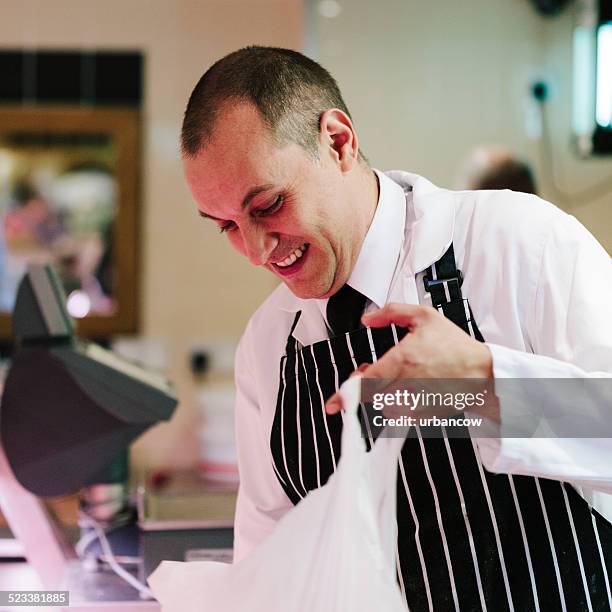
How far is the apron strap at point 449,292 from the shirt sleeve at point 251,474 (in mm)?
318

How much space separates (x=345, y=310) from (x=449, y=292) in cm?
16

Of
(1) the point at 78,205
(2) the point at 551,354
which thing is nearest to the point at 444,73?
(1) the point at 78,205

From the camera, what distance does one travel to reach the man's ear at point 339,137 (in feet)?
3.54

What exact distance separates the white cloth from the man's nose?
151mm

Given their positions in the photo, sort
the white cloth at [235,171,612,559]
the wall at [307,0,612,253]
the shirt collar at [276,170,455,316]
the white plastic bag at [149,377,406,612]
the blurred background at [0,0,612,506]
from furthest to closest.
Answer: the blurred background at [0,0,612,506]
the wall at [307,0,612,253]
the shirt collar at [276,170,455,316]
the white cloth at [235,171,612,559]
the white plastic bag at [149,377,406,612]

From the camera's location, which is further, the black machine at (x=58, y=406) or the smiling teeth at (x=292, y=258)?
the black machine at (x=58, y=406)

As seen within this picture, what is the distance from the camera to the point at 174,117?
11.5 feet

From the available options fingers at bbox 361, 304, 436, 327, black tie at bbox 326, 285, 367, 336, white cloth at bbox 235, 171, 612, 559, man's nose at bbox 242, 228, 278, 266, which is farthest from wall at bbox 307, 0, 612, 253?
fingers at bbox 361, 304, 436, 327

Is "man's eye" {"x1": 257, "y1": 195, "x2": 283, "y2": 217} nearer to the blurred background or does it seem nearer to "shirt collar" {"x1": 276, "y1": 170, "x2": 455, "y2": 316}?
"shirt collar" {"x1": 276, "y1": 170, "x2": 455, "y2": 316}

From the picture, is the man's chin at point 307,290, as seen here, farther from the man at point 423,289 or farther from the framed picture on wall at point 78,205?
the framed picture on wall at point 78,205

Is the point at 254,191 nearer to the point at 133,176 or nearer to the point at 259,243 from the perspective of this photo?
the point at 259,243

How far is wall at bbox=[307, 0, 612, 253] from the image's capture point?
2.88 metres

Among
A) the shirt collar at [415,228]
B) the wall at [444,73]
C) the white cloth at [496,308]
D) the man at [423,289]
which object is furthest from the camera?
the wall at [444,73]

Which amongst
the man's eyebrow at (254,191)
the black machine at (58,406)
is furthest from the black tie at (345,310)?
the black machine at (58,406)
